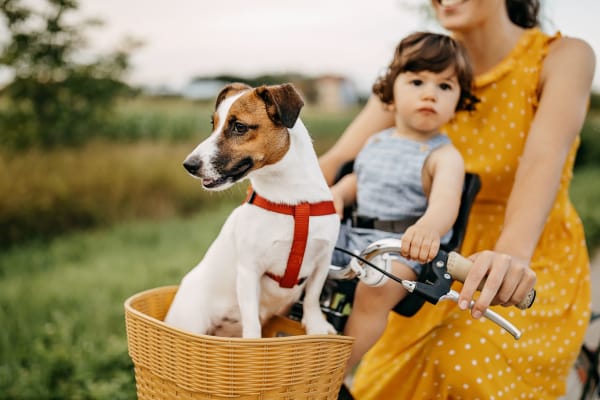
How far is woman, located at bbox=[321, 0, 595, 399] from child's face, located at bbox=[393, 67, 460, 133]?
35 cm

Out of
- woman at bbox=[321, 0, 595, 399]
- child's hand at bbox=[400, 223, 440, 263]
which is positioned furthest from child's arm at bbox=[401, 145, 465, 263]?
woman at bbox=[321, 0, 595, 399]

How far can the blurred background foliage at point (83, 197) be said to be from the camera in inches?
195

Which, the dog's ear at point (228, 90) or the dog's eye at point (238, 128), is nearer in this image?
the dog's eye at point (238, 128)

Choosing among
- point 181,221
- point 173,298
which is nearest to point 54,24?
point 181,221

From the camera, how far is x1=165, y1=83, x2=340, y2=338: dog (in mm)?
A: 1696

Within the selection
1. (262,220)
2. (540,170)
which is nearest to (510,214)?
(540,170)

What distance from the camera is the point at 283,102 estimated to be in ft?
5.59

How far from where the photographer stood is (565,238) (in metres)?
2.54

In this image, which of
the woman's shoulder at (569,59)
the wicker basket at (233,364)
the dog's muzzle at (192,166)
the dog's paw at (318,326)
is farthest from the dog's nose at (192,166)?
the woman's shoulder at (569,59)

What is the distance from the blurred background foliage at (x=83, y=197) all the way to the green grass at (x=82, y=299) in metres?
0.02

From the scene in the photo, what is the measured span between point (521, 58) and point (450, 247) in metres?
0.96

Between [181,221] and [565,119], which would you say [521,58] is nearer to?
[565,119]

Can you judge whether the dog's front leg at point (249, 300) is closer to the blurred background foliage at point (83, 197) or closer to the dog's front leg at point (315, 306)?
the dog's front leg at point (315, 306)

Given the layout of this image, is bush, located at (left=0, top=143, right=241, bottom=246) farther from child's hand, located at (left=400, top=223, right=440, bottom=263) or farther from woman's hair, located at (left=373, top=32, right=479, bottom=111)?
child's hand, located at (left=400, top=223, right=440, bottom=263)
